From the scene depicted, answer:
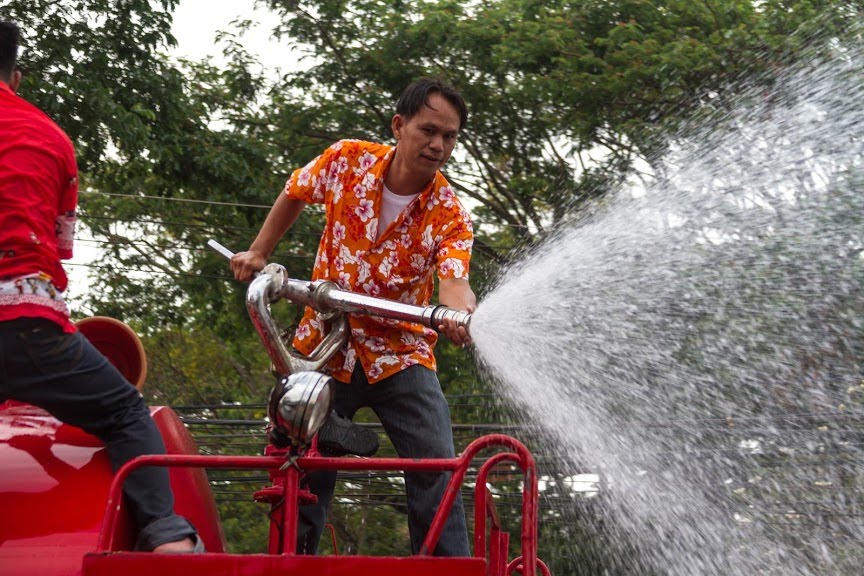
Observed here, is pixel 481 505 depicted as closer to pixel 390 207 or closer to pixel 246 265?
pixel 246 265

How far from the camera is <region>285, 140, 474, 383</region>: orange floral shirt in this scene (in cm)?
410

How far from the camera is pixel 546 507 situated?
11180 millimetres

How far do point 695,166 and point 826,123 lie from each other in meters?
1.20

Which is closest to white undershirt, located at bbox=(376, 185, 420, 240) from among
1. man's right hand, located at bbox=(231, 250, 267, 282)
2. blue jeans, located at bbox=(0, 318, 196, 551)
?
man's right hand, located at bbox=(231, 250, 267, 282)

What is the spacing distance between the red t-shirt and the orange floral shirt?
3.57 ft

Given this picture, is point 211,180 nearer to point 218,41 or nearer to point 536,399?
point 218,41

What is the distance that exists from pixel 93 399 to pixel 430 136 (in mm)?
1468

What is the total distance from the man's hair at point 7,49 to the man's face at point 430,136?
128 centimetres

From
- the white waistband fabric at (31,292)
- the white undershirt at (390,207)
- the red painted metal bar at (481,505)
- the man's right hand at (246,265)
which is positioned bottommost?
the red painted metal bar at (481,505)

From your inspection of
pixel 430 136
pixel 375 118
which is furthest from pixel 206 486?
pixel 375 118

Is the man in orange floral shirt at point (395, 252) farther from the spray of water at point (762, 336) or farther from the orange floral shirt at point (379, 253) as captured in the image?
the spray of water at point (762, 336)

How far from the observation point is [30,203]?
3121 millimetres

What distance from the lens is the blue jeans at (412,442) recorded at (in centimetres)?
388

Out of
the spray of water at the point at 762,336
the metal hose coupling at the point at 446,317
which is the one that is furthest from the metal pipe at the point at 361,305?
the spray of water at the point at 762,336
